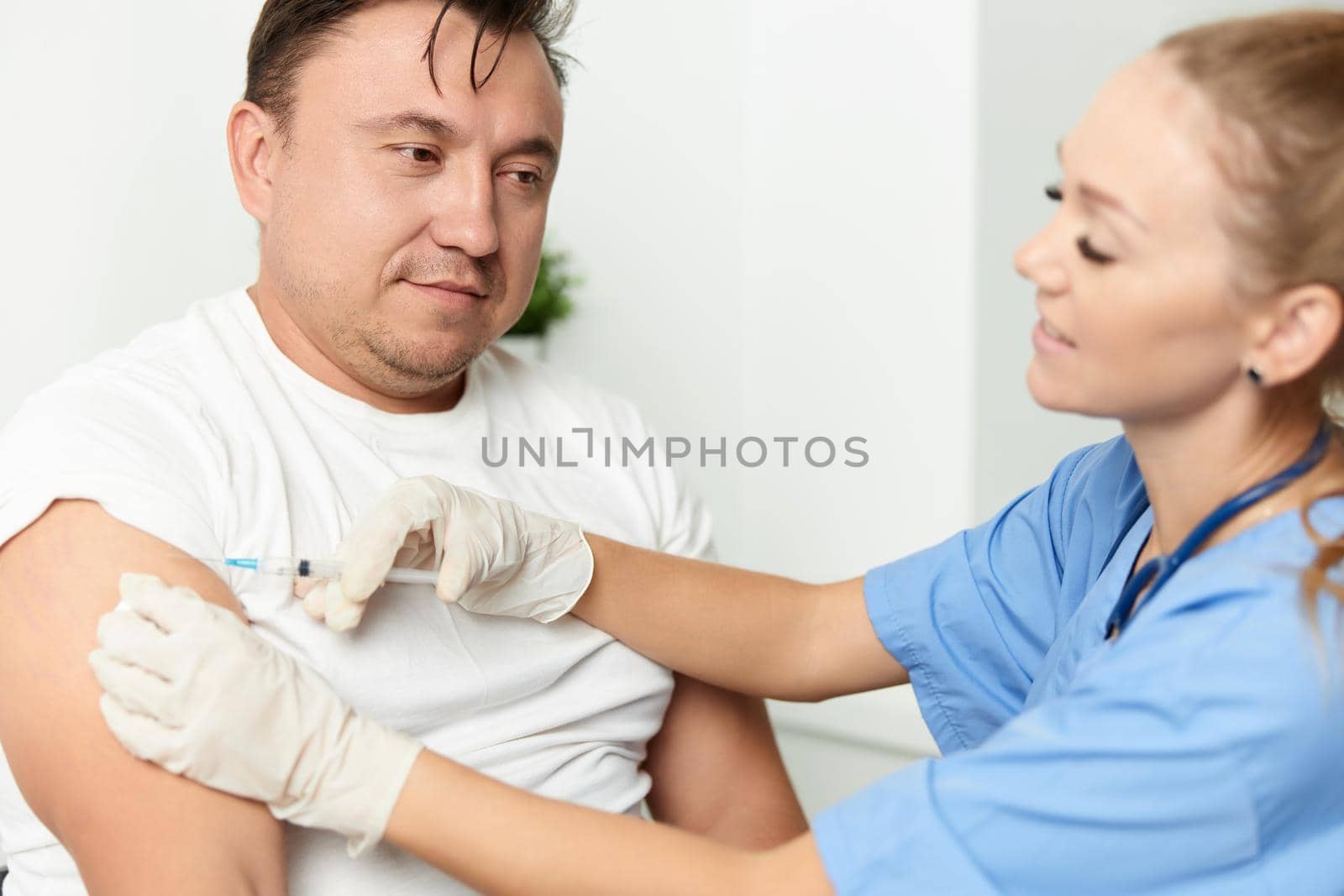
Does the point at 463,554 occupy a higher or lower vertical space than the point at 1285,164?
lower

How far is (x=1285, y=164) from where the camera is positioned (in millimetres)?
893

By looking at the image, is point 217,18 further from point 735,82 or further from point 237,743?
point 237,743

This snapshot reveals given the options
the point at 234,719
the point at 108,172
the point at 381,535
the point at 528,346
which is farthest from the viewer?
the point at 528,346

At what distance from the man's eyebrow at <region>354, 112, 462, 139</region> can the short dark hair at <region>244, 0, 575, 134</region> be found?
4cm

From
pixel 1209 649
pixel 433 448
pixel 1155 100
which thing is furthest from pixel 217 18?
pixel 1209 649

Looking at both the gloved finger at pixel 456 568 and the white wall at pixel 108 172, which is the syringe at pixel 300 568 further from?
the white wall at pixel 108 172

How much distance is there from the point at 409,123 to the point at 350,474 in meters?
0.36

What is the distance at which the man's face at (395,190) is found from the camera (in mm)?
1356

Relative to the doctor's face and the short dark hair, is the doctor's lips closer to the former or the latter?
the doctor's face

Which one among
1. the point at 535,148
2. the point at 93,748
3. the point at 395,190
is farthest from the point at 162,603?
the point at 535,148

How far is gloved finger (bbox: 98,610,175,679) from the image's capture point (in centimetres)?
97

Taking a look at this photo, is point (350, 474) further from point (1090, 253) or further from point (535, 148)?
point (1090, 253)

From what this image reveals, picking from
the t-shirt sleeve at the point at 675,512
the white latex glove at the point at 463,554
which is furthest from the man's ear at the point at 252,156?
the t-shirt sleeve at the point at 675,512

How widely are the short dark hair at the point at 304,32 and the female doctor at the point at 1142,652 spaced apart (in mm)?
545
